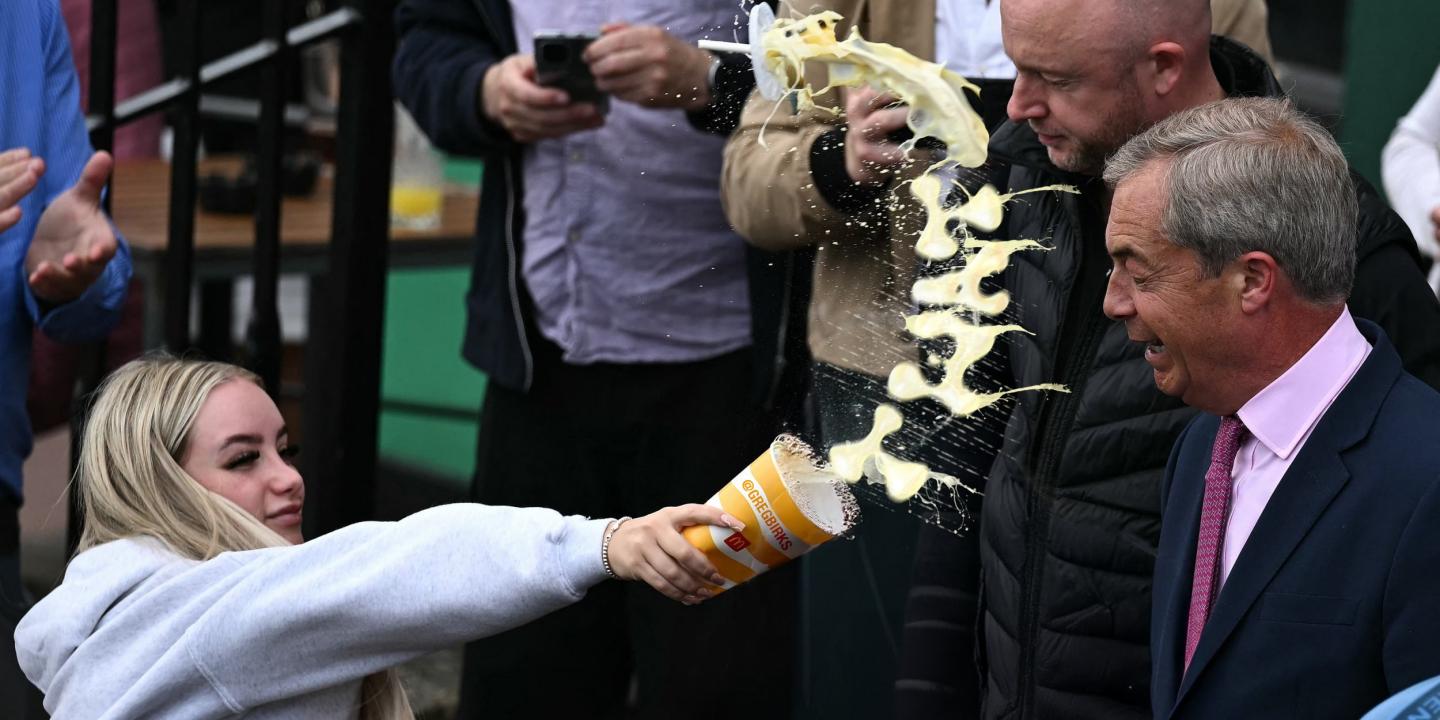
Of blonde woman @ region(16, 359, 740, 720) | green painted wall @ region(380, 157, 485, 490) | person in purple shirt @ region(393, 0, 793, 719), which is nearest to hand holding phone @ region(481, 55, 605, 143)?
person in purple shirt @ region(393, 0, 793, 719)

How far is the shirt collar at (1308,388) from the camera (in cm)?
184

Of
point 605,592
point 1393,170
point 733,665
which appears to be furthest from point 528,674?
point 1393,170

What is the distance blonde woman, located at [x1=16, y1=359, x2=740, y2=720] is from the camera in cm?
199

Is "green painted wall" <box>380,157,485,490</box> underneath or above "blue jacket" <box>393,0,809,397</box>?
underneath

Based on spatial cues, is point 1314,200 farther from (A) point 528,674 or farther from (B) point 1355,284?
(A) point 528,674

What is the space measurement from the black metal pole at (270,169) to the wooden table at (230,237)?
1.47 ft

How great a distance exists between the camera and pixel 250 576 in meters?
2.07

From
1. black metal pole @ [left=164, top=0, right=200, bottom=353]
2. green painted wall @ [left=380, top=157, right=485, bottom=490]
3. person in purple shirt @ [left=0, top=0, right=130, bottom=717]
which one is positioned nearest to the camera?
person in purple shirt @ [left=0, top=0, right=130, bottom=717]

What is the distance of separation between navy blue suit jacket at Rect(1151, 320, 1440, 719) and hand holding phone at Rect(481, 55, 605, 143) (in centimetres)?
144

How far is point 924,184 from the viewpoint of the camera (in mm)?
2107

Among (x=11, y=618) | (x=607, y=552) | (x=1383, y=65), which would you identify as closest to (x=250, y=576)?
(x=607, y=552)

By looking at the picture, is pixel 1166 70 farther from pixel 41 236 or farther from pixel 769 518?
pixel 41 236

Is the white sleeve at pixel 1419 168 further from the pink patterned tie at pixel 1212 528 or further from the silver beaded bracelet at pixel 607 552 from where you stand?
the silver beaded bracelet at pixel 607 552

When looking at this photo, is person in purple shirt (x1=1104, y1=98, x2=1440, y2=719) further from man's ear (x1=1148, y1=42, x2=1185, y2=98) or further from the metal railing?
the metal railing
